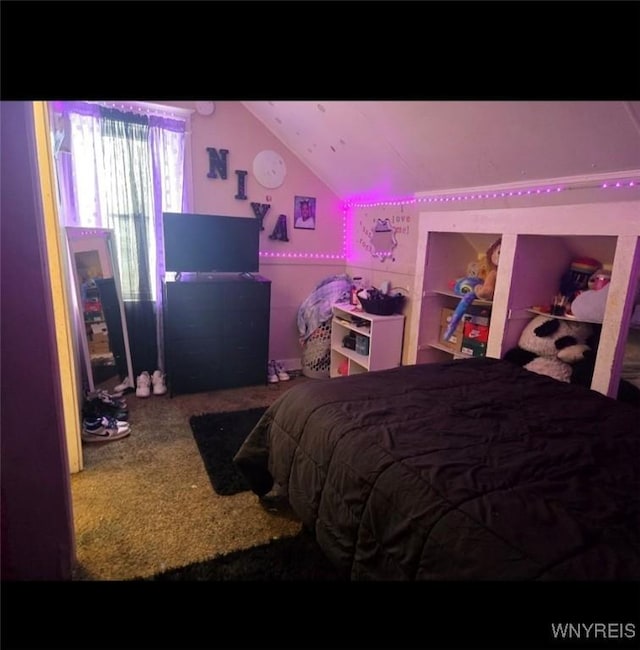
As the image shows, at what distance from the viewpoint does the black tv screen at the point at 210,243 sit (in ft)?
10.4

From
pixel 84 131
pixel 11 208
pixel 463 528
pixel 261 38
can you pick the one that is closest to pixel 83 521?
pixel 11 208

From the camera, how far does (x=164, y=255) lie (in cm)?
Result: 320

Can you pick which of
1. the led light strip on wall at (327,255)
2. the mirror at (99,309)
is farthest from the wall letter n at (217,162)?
the mirror at (99,309)

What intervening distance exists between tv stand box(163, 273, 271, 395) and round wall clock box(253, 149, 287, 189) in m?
0.87

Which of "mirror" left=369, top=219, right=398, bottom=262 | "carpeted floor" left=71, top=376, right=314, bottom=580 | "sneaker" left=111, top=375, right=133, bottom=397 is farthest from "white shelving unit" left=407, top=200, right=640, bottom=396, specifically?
"sneaker" left=111, top=375, right=133, bottom=397

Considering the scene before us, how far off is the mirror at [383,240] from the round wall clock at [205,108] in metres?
1.60

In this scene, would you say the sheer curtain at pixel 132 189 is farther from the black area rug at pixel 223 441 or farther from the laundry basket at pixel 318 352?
the laundry basket at pixel 318 352

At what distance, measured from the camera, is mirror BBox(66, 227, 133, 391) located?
290 cm

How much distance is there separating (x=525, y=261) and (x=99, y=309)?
291 centimetres

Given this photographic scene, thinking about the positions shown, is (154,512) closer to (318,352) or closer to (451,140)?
(318,352)

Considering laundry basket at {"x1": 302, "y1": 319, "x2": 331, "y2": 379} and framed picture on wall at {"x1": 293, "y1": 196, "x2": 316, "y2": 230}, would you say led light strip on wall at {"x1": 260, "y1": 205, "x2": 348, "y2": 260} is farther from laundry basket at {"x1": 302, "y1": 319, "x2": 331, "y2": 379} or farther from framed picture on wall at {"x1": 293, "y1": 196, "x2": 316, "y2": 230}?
laundry basket at {"x1": 302, "y1": 319, "x2": 331, "y2": 379}

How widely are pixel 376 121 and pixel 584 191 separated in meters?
1.22

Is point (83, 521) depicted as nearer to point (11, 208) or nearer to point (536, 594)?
point (11, 208)

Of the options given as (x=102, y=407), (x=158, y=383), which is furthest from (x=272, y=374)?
(x=102, y=407)
